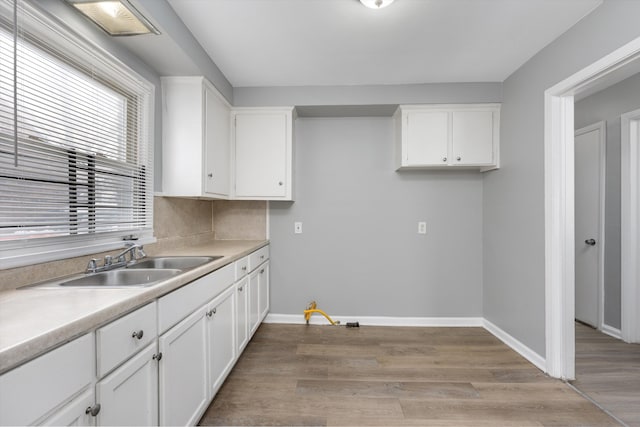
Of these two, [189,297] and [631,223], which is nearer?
[189,297]

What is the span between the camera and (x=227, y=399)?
1.86 m

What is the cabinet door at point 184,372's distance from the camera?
4.16 ft

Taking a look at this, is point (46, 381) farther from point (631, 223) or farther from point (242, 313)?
point (631, 223)

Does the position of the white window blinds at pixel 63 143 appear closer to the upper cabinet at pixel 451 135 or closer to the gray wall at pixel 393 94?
the gray wall at pixel 393 94

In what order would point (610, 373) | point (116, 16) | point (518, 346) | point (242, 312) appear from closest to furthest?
point (116, 16)
point (610, 373)
point (242, 312)
point (518, 346)

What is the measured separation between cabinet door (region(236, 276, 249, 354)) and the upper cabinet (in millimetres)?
1868

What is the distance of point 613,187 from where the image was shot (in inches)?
111

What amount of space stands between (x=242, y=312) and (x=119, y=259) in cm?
96

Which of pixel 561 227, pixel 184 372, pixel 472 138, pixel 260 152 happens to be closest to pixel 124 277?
pixel 184 372

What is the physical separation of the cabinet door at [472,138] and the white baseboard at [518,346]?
1601 mm

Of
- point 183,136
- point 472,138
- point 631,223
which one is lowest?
point 631,223

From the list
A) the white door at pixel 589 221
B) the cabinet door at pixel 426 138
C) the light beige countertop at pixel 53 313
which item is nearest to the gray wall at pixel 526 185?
the cabinet door at pixel 426 138

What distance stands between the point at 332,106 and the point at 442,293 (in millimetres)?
2239

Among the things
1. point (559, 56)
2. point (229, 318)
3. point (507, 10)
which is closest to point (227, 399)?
point (229, 318)
